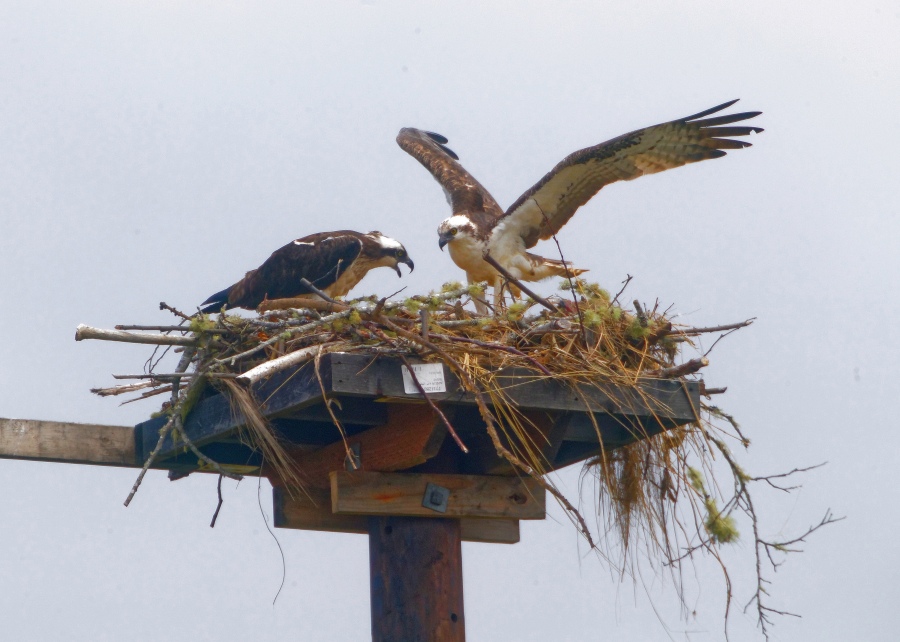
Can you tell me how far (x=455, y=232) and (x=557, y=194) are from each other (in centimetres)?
71

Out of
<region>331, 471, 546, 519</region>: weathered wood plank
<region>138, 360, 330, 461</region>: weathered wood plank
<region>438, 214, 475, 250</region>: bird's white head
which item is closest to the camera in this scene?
<region>138, 360, 330, 461</region>: weathered wood plank

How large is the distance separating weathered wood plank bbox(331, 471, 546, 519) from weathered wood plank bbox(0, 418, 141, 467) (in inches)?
38.0

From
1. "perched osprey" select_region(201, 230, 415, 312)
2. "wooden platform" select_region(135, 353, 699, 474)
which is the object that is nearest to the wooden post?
"wooden platform" select_region(135, 353, 699, 474)

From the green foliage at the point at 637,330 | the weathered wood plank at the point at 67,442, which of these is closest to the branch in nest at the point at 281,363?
the weathered wood plank at the point at 67,442

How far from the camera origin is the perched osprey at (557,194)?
658 centimetres

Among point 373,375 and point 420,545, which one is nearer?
point 373,375

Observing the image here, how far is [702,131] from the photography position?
6.55m

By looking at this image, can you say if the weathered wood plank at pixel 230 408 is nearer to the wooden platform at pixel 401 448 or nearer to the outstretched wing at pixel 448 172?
the wooden platform at pixel 401 448

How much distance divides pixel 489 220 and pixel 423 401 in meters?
3.89

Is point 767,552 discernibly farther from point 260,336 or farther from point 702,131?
point 702,131

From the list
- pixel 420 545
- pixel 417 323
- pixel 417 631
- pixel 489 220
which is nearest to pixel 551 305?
pixel 417 323

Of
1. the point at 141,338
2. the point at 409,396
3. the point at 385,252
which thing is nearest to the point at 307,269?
the point at 385,252

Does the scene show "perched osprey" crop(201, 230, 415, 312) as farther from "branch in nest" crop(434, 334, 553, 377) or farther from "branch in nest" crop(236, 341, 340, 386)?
"branch in nest" crop(434, 334, 553, 377)

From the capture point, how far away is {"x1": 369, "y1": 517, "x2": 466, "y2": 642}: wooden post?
4.14 metres
